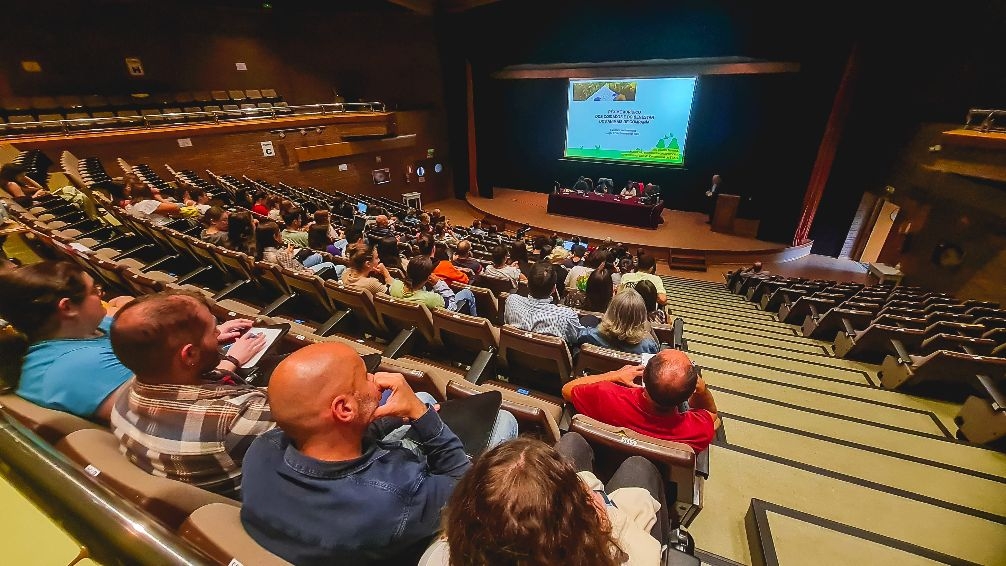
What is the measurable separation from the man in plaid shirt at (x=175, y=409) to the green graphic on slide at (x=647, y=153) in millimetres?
11925

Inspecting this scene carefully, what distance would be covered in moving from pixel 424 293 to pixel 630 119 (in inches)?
410

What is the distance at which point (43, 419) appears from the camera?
1.22 m

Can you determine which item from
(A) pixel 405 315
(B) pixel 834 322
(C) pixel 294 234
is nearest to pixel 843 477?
(A) pixel 405 315

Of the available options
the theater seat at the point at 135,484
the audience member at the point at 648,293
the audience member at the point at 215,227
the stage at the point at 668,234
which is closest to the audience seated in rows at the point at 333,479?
the theater seat at the point at 135,484

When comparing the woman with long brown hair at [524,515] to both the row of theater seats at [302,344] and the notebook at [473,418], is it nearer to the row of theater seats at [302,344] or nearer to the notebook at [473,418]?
the row of theater seats at [302,344]

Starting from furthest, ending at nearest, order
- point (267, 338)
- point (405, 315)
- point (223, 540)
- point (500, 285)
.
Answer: point (500, 285), point (405, 315), point (267, 338), point (223, 540)

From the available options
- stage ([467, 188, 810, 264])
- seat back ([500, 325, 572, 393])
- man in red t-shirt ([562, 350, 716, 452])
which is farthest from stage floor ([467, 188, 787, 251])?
man in red t-shirt ([562, 350, 716, 452])

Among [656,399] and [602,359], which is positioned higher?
[656,399]

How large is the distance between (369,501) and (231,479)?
61 cm

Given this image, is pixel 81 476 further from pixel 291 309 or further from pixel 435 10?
pixel 435 10

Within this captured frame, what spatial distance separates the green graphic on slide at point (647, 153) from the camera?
1110 centimetres

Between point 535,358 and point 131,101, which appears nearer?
point 535,358

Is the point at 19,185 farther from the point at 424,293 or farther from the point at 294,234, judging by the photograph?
the point at 424,293

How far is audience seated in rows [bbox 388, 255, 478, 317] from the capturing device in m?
2.98
